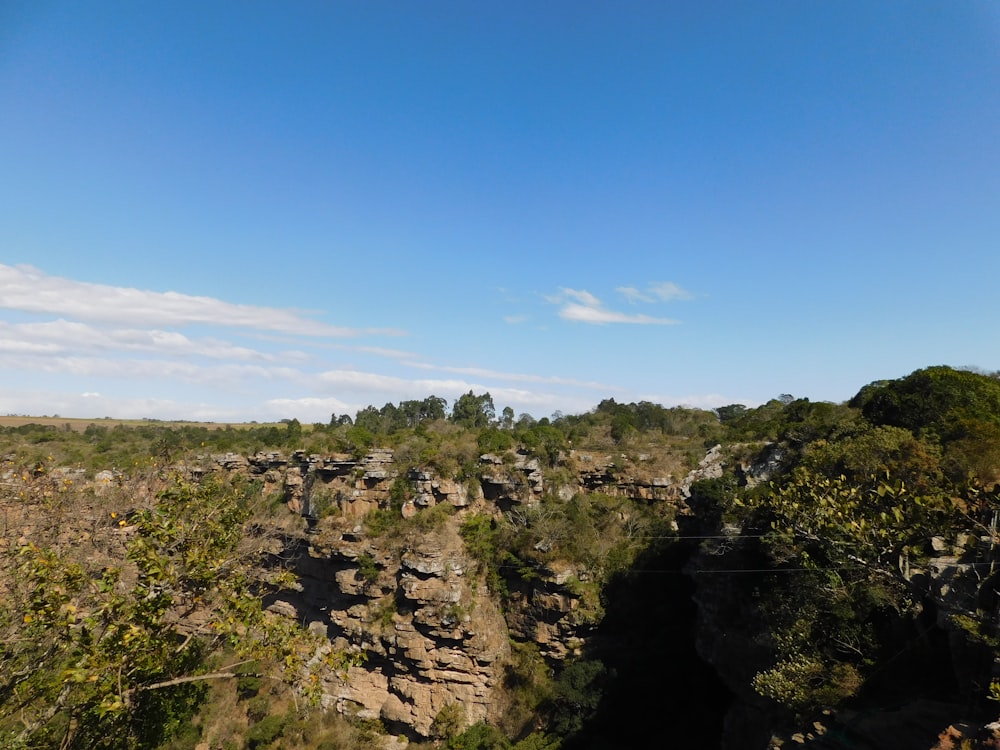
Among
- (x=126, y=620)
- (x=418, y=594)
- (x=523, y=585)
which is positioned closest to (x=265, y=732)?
(x=418, y=594)

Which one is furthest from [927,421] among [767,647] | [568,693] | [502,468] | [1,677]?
[1,677]

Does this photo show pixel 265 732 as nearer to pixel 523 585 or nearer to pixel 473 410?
pixel 523 585

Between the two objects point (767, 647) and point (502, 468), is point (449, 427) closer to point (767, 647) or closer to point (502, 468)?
point (502, 468)

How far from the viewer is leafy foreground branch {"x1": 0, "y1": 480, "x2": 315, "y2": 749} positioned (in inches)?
288

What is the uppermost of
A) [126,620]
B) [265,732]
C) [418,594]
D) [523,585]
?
[126,620]

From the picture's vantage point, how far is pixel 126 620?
7508 mm

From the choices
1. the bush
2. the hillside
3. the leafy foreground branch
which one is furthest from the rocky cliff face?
the leafy foreground branch

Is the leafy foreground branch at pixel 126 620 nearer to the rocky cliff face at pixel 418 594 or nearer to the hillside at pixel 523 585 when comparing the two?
the hillside at pixel 523 585

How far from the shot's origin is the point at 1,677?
888 centimetres

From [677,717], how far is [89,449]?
52.1 meters

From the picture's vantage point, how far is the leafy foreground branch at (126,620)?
24.0 ft

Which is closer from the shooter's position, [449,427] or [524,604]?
[524,604]

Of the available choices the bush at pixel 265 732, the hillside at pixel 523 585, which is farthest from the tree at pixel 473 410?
the bush at pixel 265 732

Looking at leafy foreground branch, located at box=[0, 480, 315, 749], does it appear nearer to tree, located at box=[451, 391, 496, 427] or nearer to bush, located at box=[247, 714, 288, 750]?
bush, located at box=[247, 714, 288, 750]
